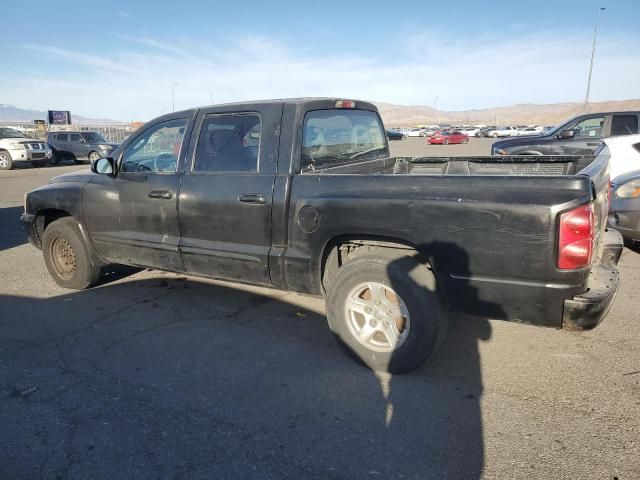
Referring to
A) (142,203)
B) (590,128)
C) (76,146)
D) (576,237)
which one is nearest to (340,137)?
(142,203)

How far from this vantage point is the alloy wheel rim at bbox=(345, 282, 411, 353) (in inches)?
122

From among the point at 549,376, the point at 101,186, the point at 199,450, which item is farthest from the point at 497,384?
the point at 101,186

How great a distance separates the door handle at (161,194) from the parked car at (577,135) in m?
7.09

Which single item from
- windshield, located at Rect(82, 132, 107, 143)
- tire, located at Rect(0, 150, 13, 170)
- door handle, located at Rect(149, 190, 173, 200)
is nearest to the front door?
door handle, located at Rect(149, 190, 173, 200)

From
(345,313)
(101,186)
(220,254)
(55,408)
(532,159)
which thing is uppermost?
(532,159)

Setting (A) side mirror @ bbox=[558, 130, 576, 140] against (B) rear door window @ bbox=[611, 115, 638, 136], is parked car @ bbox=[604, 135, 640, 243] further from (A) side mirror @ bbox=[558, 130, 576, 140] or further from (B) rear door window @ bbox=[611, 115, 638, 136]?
(B) rear door window @ bbox=[611, 115, 638, 136]

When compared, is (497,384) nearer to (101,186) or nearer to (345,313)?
(345,313)

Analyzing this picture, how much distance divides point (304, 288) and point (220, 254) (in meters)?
0.79

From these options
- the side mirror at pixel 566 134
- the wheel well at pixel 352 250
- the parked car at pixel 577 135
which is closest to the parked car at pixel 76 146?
the parked car at pixel 577 135

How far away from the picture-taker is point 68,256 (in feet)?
16.3

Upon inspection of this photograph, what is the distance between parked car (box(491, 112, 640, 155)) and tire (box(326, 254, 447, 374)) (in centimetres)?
680

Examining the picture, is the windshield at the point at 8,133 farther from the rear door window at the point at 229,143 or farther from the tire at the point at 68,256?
the rear door window at the point at 229,143

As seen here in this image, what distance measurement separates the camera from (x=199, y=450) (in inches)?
96.3

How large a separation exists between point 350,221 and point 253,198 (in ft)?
2.77
